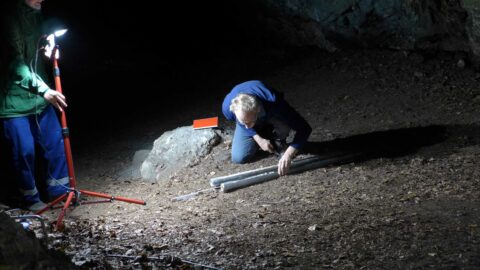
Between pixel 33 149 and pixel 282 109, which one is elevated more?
pixel 282 109

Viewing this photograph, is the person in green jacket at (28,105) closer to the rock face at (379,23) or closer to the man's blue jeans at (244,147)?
the man's blue jeans at (244,147)

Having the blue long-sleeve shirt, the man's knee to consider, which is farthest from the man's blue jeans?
the blue long-sleeve shirt

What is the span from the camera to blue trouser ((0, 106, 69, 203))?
17.6ft

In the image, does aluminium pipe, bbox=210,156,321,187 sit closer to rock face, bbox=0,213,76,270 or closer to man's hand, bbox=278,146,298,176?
man's hand, bbox=278,146,298,176

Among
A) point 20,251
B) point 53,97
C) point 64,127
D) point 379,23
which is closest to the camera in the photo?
point 20,251

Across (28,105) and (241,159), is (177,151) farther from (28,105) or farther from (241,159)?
(28,105)

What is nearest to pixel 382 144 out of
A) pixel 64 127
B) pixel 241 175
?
pixel 241 175

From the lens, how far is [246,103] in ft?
17.4

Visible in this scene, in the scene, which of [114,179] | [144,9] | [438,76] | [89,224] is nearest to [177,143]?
[114,179]

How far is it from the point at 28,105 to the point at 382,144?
13.0 ft

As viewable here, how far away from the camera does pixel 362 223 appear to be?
414cm

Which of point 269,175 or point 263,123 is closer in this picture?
point 269,175

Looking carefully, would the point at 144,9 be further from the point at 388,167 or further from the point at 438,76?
the point at 388,167

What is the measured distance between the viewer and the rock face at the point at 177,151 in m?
6.67
